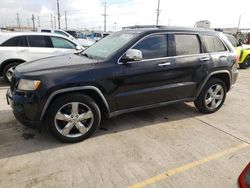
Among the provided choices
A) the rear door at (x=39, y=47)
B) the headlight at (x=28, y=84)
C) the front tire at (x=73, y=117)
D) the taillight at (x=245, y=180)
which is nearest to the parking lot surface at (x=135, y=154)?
the front tire at (x=73, y=117)

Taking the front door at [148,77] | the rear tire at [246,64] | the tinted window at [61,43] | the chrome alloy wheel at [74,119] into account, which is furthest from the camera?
the rear tire at [246,64]

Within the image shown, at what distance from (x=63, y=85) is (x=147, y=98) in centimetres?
148

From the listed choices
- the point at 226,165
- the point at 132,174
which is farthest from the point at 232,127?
the point at 132,174

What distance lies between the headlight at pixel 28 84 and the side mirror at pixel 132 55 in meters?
1.35

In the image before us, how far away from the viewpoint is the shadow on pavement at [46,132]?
3.28m

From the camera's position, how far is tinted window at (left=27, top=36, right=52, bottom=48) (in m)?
7.06

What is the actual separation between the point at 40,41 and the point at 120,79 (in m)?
4.80

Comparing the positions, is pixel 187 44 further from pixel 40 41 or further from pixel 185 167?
pixel 40 41

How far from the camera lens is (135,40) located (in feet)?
12.0

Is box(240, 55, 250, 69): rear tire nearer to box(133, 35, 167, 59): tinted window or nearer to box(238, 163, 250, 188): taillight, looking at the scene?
box(133, 35, 167, 59): tinted window

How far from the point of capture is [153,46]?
384cm

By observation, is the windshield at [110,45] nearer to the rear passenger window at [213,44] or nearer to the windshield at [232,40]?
the rear passenger window at [213,44]

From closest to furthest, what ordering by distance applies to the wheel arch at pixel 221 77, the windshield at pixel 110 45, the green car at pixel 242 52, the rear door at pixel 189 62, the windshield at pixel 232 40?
1. the windshield at pixel 110 45
2. the rear door at pixel 189 62
3. the wheel arch at pixel 221 77
4. the windshield at pixel 232 40
5. the green car at pixel 242 52

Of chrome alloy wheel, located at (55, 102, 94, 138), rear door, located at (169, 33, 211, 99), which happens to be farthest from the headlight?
rear door, located at (169, 33, 211, 99)
